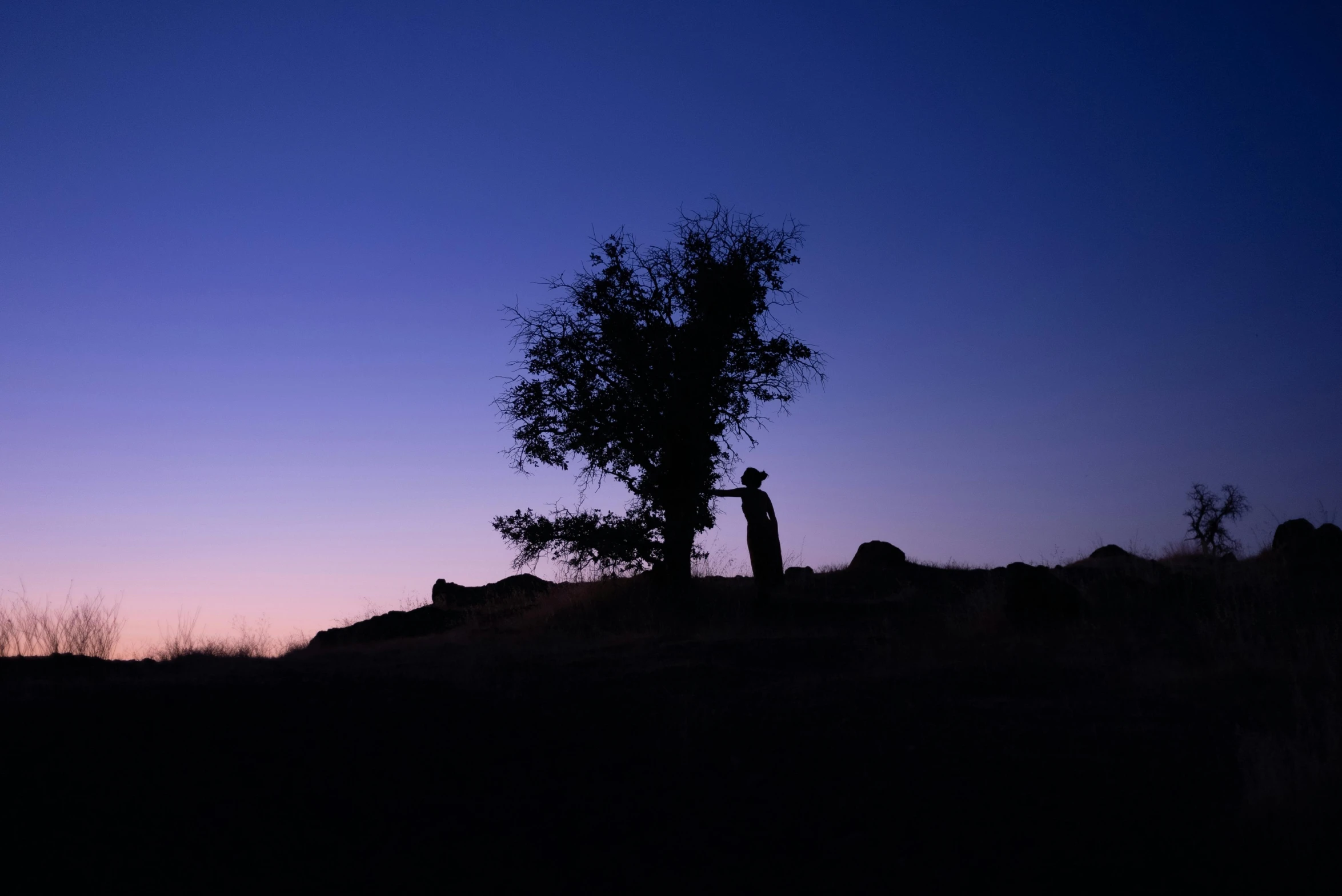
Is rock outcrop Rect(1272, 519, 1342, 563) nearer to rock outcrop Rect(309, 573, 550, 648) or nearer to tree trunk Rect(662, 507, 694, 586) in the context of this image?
tree trunk Rect(662, 507, 694, 586)

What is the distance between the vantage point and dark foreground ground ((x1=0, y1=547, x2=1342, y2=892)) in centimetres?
496

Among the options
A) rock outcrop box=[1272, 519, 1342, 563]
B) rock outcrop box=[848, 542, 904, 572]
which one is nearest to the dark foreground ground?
rock outcrop box=[1272, 519, 1342, 563]

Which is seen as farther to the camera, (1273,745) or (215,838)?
(1273,745)

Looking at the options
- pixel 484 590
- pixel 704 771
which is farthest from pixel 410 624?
pixel 704 771

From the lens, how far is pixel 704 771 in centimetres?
632

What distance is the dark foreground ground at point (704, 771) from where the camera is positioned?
16.3 feet

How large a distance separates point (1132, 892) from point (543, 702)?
190 inches

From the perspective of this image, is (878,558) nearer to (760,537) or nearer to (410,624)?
(760,537)

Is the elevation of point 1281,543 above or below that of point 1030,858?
above

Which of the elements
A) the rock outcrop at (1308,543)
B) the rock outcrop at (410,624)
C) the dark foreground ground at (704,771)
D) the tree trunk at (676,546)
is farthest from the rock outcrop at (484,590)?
the rock outcrop at (1308,543)

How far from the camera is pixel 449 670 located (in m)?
10.0

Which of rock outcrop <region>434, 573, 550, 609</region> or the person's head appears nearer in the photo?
the person's head

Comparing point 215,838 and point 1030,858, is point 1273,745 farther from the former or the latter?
point 215,838

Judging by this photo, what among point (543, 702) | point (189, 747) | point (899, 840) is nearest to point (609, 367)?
point (543, 702)
